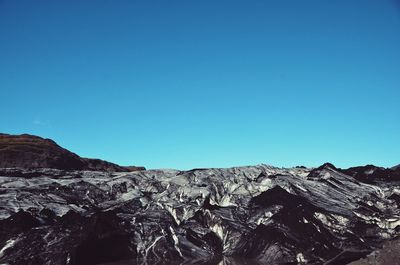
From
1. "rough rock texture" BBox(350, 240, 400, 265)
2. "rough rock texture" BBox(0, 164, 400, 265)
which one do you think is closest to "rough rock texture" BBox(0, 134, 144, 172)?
"rough rock texture" BBox(0, 164, 400, 265)

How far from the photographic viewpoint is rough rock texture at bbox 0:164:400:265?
1848cm

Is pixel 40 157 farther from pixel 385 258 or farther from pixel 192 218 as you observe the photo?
pixel 385 258

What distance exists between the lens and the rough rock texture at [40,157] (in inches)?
1932

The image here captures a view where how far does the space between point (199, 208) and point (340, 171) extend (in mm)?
12674

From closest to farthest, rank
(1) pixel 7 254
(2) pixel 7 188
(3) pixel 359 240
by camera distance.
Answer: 1. (1) pixel 7 254
2. (3) pixel 359 240
3. (2) pixel 7 188

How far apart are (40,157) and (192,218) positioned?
33690mm

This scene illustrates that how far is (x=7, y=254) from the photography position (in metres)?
17.3

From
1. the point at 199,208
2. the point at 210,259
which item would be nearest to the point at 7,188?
the point at 199,208

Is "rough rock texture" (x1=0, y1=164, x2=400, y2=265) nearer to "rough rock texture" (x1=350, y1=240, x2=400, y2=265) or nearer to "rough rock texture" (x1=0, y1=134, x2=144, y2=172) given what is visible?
"rough rock texture" (x1=350, y1=240, x2=400, y2=265)

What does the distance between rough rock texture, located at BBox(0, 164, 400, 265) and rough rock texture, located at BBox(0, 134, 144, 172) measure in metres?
21.7

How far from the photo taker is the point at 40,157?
5028cm

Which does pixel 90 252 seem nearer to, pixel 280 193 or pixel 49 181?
pixel 49 181

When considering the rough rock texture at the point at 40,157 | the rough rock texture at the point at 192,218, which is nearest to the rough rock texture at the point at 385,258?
the rough rock texture at the point at 192,218

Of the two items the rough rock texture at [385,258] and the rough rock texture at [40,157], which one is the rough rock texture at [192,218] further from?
the rough rock texture at [40,157]
